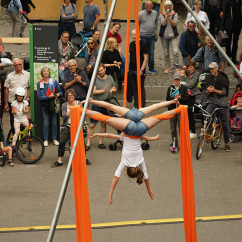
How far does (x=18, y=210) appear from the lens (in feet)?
29.2

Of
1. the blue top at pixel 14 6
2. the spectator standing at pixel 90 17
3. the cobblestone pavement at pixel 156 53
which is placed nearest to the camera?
the spectator standing at pixel 90 17

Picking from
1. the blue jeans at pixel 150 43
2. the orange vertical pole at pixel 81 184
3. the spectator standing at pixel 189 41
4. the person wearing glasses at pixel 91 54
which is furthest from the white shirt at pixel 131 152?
the blue jeans at pixel 150 43

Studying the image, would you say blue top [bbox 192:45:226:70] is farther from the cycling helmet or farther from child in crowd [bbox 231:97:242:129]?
the cycling helmet

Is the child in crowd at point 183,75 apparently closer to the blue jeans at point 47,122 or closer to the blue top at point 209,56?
the blue top at point 209,56

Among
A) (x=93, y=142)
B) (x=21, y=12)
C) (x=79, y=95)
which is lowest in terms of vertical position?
(x=93, y=142)

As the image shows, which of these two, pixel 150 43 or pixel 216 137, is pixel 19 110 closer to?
pixel 216 137

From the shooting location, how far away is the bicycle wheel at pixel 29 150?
35.2ft

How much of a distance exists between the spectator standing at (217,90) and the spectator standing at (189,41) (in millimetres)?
2636

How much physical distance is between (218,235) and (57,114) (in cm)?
505

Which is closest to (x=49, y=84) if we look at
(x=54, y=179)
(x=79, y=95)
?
(x=79, y=95)

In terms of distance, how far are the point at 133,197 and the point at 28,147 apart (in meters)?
2.76

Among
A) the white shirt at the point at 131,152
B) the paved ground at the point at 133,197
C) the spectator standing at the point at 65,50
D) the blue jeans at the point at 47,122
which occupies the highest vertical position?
the spectator standing at the point at 65,50

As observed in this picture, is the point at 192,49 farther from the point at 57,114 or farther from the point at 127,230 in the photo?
the point at 127,230

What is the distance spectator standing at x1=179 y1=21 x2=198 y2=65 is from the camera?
13365 mm
